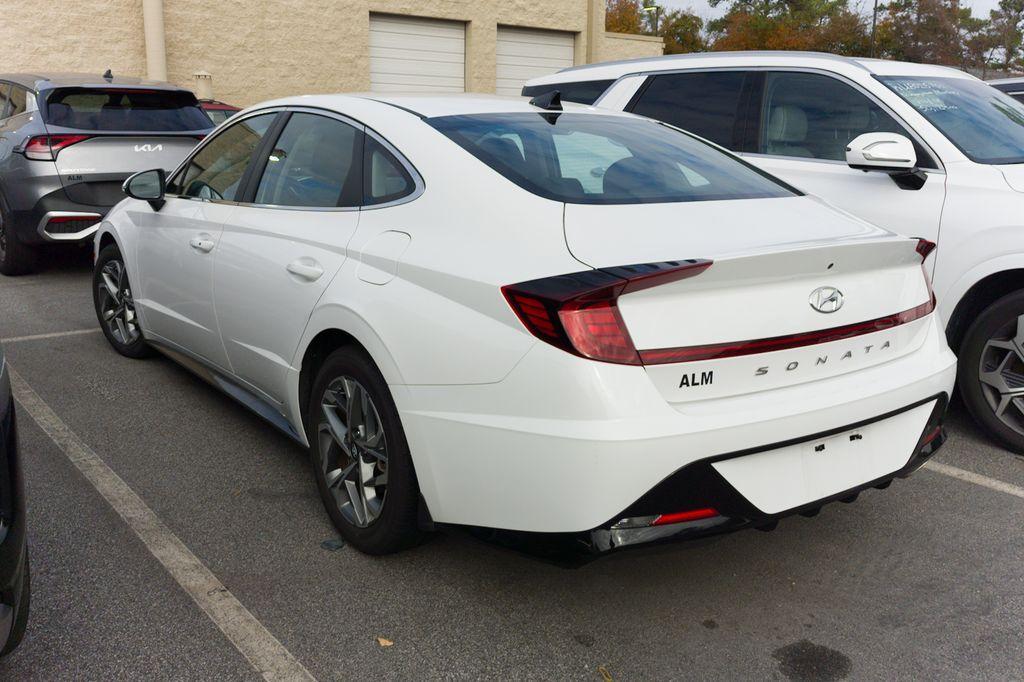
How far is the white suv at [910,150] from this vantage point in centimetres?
432

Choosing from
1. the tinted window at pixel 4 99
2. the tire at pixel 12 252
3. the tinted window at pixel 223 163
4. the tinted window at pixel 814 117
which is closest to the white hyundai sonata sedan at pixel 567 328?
the tinted window at pixel 223 163

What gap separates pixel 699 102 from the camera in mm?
5691

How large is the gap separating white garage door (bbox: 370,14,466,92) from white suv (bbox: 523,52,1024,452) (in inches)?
551

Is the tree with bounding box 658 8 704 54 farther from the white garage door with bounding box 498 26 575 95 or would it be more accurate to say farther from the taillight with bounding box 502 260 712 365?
the taillight with bounding box 502 260 712 365

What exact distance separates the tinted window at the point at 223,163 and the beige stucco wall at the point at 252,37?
12.7 metres

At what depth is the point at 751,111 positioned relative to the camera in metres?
5.43

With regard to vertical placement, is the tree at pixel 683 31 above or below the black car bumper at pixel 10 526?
above

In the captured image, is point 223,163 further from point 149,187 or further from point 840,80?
point 840,80

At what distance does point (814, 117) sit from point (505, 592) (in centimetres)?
338

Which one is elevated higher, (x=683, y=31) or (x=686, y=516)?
(x=683, y=31)

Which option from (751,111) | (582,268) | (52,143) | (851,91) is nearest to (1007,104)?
(851,91)

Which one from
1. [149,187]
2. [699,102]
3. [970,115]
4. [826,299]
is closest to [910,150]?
[970,115]

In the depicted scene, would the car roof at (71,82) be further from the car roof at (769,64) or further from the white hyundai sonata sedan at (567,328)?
the white hyundai sonata sedan at (567,328)

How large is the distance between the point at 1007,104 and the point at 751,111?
1.42 m
